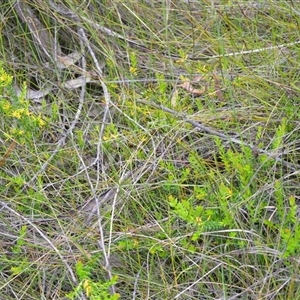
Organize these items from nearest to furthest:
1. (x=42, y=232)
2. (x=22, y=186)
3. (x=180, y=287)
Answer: (x=180, y=287) → (x=42, y=232) → (x=22, y=186)

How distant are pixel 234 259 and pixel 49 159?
0.54 m

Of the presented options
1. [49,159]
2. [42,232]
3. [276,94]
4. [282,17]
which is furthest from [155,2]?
[42,232]

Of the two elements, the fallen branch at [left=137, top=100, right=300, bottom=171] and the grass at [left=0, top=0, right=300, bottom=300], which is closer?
the grass at [left=0, top=0, right=300, bottom=300]

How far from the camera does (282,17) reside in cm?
209

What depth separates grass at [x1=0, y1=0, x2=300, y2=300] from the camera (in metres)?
1.51

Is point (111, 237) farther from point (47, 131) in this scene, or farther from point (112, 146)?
point (47, 131)

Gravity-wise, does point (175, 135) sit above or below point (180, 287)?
above

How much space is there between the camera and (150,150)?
1.76 metres

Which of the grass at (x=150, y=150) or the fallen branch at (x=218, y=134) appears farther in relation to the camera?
the fallen branch at (x=218, y=134)

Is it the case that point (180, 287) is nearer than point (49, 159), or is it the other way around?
point (180, 287)

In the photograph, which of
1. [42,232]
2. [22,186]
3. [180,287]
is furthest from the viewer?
[22,186]

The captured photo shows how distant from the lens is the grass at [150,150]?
151 centimetres

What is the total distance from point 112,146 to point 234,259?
1.56 ft

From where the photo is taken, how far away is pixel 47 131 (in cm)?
187
